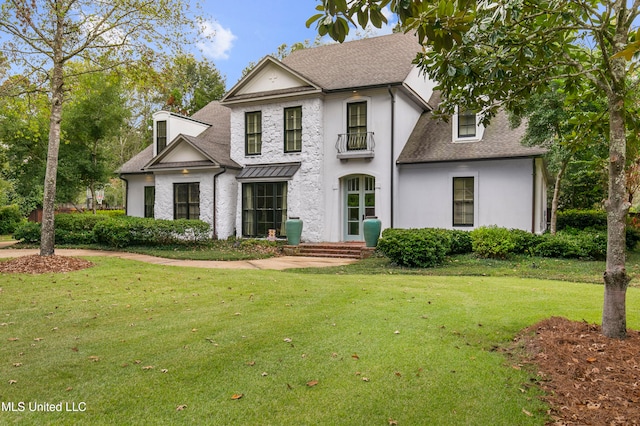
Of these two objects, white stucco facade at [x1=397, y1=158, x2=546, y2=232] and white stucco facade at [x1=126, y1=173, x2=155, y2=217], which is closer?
white stucco facade at [x1=397, y1=158, x2=546, y2=232]

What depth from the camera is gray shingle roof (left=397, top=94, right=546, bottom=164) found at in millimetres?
13875

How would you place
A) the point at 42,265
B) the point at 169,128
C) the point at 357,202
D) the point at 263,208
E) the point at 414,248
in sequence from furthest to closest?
the point at 169,128 < the point at 263,208 < the point at 357,202 < the point at 414,248 < the point at 42,265

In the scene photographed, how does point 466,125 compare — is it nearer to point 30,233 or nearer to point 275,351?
point 275,351

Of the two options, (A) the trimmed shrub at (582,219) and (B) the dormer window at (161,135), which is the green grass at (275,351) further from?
(B) the dormer window at (161,135)

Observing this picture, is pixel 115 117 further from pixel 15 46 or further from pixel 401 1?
pixel 401 1

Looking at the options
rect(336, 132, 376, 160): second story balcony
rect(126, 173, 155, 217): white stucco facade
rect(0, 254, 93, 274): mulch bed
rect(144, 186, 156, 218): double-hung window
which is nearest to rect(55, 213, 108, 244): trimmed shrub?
rect(144, 186, 156, 218): double-hung window

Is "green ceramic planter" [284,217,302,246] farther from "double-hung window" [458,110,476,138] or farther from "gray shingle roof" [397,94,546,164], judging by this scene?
"double-hung window" [458,110,476,138]

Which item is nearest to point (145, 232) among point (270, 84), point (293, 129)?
point (293, 129)

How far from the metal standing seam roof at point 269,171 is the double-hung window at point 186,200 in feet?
6.52

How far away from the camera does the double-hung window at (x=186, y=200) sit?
55.2 feet

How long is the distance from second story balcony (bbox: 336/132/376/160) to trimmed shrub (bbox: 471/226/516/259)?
15.2ft

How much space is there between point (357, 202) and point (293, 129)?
12.0ft

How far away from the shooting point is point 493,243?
469 inches

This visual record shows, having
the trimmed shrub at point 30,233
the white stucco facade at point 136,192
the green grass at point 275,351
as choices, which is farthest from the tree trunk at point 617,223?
the white stucco facade at point 136,192
